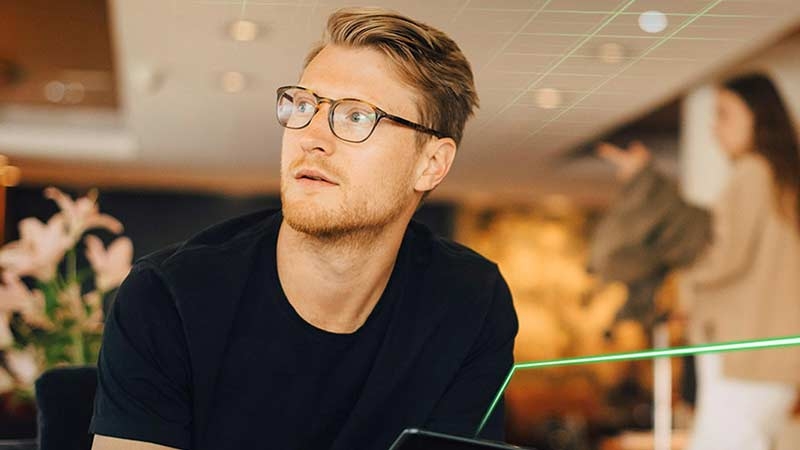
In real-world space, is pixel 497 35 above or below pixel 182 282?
above

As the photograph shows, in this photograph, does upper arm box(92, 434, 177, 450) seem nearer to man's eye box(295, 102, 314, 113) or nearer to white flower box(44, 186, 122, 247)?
man's eye box(295, 102, 314, 113)

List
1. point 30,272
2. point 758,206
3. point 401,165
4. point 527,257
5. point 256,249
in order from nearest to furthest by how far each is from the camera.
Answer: point 401,165 < point 256,249 < point 30,272 < point 758,206 < point 527,257

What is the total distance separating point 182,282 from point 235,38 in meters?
0.20

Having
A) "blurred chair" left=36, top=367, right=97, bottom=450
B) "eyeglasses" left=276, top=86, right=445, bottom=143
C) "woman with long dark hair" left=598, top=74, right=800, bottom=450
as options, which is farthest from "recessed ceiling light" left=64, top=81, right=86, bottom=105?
"eyeglasses" left=276, top=86, right=445, bottom=143

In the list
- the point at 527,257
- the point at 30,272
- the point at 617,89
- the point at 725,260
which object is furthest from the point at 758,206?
the point at 527,257

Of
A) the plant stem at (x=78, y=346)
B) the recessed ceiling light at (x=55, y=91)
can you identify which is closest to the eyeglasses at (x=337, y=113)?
the plant stem at (x=78, y=346)

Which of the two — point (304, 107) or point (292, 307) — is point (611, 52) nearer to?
point (304, 107)

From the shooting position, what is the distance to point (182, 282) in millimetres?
721

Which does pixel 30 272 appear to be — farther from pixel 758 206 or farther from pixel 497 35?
pixel 758 206

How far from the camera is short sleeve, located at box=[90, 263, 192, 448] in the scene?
693 mm

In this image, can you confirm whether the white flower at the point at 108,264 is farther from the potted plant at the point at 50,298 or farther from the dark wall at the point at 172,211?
the dark wall at the point at 172,211

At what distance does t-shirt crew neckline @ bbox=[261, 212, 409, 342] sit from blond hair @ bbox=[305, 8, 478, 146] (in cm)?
18

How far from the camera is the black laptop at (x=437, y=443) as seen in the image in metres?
0.48

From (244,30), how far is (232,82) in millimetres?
110
